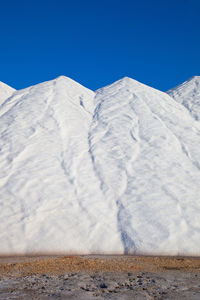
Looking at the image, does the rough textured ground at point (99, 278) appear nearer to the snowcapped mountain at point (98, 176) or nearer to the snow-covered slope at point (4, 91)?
the snowcapped mountain at point (98, 176)

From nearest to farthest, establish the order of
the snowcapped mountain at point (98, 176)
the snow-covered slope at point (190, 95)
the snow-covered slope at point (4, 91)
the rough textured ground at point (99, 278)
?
the rough textured ground at point (99, 278)
the snowcapped mountain at point (98, 176)
the snow-covered slope at point (190, 95)
the snow-covered slope at point (4, 91)

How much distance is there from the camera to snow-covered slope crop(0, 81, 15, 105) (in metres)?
17.9

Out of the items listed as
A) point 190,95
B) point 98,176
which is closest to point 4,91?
point 98,176

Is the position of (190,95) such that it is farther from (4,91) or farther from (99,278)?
(99,278)

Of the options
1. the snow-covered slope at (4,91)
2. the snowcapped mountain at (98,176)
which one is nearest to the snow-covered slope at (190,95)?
the snowcapped mountain at (98,176)

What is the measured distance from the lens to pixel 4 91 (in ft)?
63.0

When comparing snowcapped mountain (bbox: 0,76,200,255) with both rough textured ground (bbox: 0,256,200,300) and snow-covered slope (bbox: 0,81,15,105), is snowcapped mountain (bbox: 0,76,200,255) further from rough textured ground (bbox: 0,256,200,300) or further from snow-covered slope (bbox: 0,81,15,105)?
snow-covered slope (bbox: 0,81,15,105)

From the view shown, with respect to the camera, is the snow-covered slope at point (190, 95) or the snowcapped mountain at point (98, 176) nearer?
the snowcapped mountain at point (98, 176)

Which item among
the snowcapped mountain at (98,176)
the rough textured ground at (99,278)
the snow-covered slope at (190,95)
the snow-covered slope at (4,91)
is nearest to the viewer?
the rough textured ground at (99,278)

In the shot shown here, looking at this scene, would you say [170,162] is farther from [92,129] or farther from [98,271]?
[98,271]

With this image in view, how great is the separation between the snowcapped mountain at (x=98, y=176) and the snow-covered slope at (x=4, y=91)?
1.63 m

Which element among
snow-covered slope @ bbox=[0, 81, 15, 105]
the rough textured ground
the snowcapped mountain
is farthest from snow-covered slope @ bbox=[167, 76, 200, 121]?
the rough textured ground

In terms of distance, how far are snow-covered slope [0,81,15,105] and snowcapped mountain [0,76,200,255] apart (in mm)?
1625

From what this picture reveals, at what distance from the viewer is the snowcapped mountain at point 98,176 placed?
7016mm
